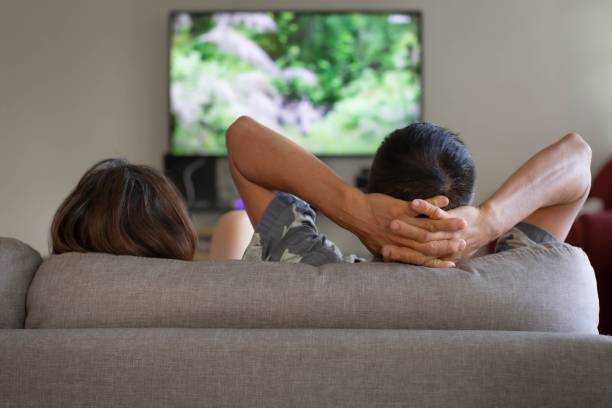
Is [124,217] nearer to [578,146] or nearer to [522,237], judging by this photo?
[522,237]

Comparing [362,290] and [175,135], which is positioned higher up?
[362,290]

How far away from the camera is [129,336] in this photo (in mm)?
858

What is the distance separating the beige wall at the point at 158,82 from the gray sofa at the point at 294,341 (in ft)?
13.1

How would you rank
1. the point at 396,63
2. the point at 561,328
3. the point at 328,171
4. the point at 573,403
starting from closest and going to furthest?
the point at 573,403
the point at 561,328
the point at 328,171
the point at 396,63

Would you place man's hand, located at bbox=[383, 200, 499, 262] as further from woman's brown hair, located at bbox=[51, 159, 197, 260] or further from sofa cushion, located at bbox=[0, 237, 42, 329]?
sofa cushion, located at bbox=[0, 237, 42, 329]

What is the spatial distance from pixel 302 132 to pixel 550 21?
1.78 meters

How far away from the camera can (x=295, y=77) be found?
15.6 ft

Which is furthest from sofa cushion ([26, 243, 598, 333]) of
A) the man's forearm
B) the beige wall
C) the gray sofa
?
the beige wall

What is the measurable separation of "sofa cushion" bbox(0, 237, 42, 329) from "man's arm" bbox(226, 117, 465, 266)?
18.8 inches

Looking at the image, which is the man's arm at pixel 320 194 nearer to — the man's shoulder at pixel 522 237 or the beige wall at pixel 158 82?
the man's shoulder at pixel 522 237

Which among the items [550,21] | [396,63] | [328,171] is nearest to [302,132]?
[396,63]

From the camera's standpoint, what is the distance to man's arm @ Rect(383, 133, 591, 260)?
1227mm

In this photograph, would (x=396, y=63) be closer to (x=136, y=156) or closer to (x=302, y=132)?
(x=302, y=132)

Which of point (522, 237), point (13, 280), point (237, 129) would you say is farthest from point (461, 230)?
point (13, 280)
